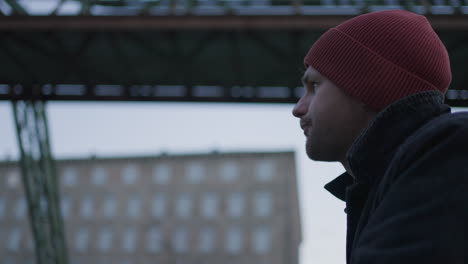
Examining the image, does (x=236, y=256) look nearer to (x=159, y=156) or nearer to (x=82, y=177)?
(x=159, y=156)

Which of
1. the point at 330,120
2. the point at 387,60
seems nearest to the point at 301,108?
the point at 330,120

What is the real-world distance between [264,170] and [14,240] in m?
25.3

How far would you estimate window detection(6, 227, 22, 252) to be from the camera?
176 feet

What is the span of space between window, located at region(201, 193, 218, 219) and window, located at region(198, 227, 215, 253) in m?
1.25

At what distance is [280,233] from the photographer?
157 feet

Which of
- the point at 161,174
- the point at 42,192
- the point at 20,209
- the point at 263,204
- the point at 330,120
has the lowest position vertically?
the point at 20,209

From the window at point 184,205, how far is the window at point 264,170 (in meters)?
6.71

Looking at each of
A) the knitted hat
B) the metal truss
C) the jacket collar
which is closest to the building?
the metal truss

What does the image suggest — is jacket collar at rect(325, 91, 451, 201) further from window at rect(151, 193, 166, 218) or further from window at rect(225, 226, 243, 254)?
window at rect(151, 193, 166, 218)

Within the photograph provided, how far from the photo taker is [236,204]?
5019cm

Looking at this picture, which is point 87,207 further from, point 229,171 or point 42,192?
point 42,192

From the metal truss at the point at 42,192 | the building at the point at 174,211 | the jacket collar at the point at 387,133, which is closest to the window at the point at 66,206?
the building at the point at 174,211

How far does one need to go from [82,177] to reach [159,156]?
26.5 ft

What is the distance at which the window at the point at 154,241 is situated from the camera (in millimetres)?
50188
